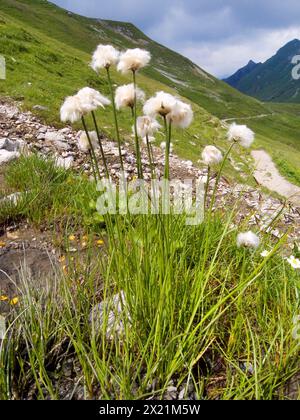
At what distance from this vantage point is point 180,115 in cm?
242

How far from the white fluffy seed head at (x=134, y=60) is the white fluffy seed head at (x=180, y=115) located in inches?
16.6

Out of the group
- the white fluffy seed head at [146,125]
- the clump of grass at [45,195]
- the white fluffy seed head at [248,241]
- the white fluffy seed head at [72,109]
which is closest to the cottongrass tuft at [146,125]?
the white fluffy seed head at [146,125]

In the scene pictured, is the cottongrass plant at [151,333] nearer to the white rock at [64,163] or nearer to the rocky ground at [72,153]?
the white rock at [64,163]

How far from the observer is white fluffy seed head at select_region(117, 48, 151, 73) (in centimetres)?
254

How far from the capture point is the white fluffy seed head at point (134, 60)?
8.35ft

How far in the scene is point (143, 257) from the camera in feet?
9.84

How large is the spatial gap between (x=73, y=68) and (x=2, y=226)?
24798 mm

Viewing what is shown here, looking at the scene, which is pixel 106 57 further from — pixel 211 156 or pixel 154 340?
pixel 154 340

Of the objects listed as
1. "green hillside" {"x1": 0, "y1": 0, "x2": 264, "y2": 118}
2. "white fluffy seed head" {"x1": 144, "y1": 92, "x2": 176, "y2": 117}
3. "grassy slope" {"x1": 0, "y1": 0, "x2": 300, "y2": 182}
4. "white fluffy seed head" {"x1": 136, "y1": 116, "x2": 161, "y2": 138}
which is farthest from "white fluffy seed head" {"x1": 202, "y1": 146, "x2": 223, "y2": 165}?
"green hillside" {"x1": 0, "y1": 0, "x2": 264, "y2": 118}

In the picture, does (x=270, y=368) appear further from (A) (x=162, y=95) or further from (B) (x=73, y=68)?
(B) (x=73, y=68)

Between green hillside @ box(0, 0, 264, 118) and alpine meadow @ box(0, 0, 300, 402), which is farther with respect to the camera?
green hillside @ box(0, 0, 264, 118)

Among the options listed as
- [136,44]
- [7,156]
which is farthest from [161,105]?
[136,44]

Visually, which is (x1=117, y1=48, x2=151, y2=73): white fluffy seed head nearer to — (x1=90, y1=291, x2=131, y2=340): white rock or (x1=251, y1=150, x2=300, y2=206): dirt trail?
(x1=90, y1=291, x2=131, y2=340): white rock

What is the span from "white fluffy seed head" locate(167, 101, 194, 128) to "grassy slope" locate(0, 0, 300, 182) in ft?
34.9
